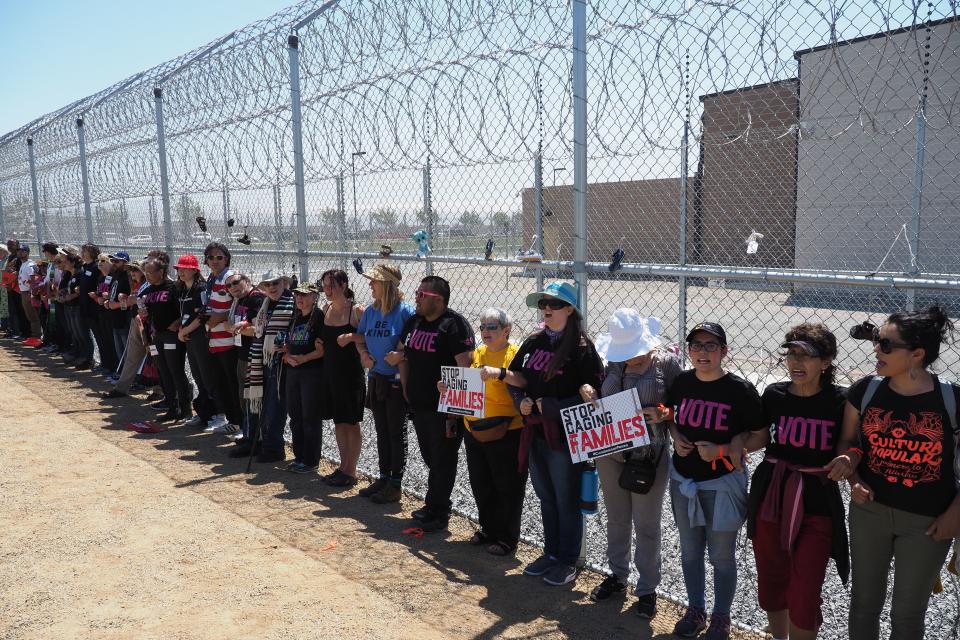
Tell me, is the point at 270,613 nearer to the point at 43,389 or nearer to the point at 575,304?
the point at 575,304

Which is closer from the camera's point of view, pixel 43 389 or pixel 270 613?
pixel 270 613

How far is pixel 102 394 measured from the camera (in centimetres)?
950

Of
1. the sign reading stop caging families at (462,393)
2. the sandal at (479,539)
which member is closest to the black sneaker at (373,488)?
the sandal at (479,539)

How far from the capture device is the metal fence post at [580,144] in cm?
404

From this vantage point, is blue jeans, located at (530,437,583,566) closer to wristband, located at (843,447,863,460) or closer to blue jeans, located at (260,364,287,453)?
wristband, located at (843,447,863,460)

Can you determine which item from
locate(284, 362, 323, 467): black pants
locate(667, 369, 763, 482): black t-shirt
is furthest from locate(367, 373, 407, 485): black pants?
locate(667, 369, 763, 482): black t-shirt

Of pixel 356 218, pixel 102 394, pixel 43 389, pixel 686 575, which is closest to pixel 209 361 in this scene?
pixel 356 218

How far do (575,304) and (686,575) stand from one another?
1.48 meters

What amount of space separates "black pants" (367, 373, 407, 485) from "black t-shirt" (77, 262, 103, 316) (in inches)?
261

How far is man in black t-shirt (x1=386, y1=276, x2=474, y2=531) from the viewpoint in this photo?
192 inches

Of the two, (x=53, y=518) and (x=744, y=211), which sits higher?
(x=744, y=211)

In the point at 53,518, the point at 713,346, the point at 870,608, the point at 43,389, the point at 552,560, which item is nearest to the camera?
the point at 870,608

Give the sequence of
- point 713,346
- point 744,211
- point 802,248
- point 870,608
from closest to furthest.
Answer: point 870,608
point 713,346
point 802,248
point 744,211

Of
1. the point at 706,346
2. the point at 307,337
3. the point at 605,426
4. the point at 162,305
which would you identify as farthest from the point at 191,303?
the point at 706,346
